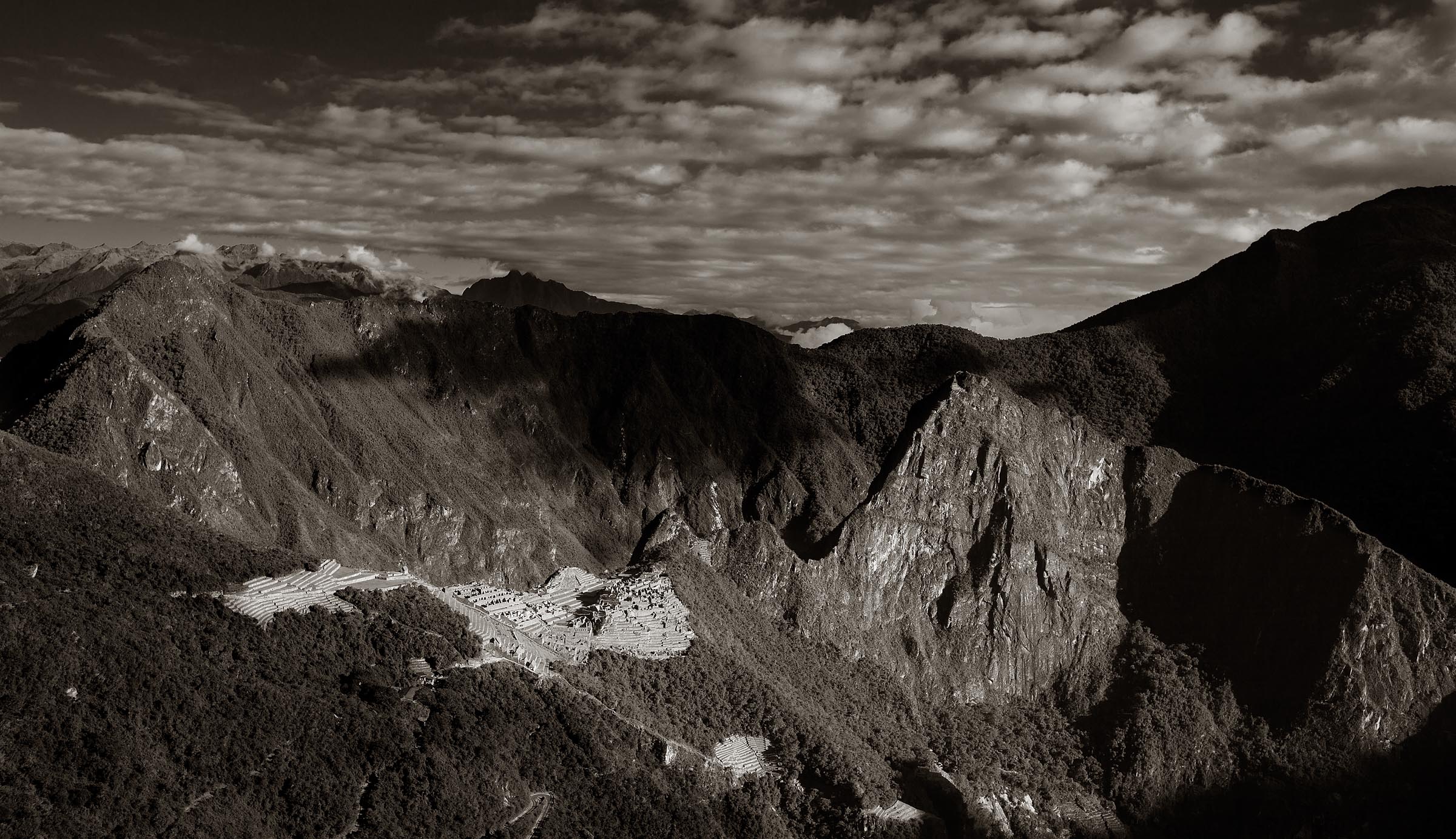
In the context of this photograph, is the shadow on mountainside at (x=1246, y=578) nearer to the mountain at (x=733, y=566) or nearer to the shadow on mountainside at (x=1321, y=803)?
the mountain at (x=733, y=566)

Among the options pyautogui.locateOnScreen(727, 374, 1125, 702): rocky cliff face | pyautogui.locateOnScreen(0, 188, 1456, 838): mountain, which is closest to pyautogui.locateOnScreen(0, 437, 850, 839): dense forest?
pyautogui.locateOnScreen(0, 188, 1456, 838): mountain

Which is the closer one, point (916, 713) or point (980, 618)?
point (916, 713)

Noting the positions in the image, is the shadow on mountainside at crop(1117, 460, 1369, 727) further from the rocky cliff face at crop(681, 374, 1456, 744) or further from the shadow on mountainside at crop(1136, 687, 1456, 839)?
the shadow on mountainside at crop(1136, 687, 1456, 839)

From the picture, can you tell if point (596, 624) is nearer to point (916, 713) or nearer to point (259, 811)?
point (259, 811)

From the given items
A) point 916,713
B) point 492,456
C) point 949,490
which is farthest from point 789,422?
point 916,713

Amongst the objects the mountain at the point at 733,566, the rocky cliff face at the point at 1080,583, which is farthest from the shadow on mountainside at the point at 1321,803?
the rocky cliff face at the point at 1080,583

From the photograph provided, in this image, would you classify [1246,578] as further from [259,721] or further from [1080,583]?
[259,721]

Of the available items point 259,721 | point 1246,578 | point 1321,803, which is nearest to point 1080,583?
point 1246,578

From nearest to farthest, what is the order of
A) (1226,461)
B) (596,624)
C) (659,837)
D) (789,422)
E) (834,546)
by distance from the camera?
(659,837), (596,624), (834,546), (1226,461), (789,422)
